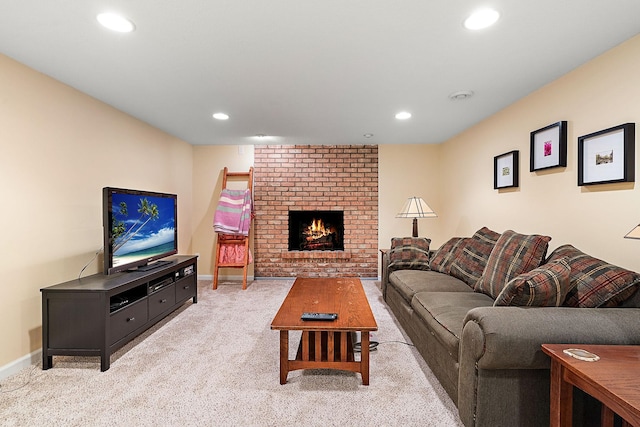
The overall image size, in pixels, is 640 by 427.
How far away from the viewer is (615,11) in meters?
1.68

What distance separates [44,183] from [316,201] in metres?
3.44

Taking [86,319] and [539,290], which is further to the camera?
[86,319]

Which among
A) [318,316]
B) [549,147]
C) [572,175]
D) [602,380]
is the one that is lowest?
[318,316]

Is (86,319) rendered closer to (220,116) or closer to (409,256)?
(220,116)

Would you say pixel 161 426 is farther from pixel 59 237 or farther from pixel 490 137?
pixel 490 137

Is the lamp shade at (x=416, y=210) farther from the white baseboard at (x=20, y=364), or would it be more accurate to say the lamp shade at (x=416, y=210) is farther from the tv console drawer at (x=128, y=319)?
the white baseboard at (x=20, y=364)

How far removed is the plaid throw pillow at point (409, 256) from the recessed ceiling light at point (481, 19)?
7.88 ft

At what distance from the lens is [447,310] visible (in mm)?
2146

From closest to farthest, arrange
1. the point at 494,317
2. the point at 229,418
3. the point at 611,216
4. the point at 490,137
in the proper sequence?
the point at 494,317 → the point at 229,418 → the point at 611,216 → the point at 490,137

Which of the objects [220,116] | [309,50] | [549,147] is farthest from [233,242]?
[549,147]

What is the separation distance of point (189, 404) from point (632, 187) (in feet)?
9.76

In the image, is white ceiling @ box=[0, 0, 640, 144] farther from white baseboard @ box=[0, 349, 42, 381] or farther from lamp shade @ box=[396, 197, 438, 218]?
white baseboard @ box=[0, 349, 42, 381]

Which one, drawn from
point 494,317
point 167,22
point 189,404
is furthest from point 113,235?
point 494,317

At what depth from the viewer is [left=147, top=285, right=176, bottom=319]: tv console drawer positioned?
2984 mm
